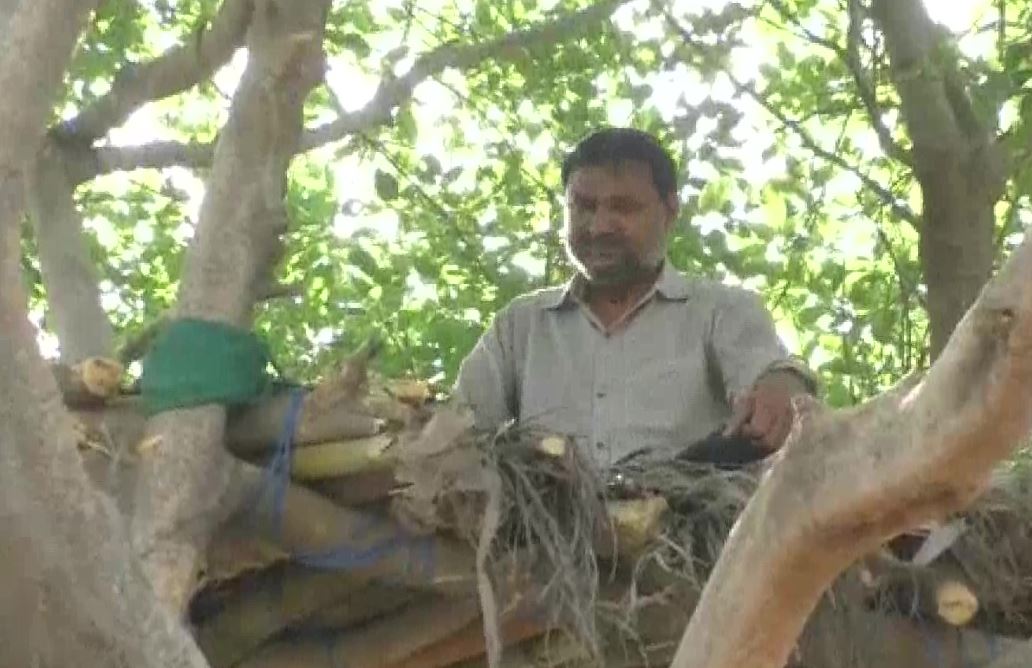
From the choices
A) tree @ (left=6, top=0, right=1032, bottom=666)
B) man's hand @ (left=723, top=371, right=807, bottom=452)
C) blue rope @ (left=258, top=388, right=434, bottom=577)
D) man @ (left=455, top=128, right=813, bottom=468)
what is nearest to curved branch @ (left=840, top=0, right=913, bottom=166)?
tree @ (left=6, top=0, right=1032, bottom=666)

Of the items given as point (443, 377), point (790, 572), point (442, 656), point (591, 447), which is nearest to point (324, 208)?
point (443, 377)

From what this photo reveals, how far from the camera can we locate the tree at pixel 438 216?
237 cm

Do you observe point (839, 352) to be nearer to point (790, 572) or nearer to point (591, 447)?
point (591, 447)

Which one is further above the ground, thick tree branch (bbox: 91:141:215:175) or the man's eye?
thick tree branch (bbox: 91:141:215:175)

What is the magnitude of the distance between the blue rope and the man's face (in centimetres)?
163

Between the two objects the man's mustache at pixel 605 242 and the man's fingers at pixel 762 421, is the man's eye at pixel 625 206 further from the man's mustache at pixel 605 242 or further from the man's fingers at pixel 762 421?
the man's fingers at pixel 762 421

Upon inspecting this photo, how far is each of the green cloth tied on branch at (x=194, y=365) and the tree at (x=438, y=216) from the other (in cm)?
2

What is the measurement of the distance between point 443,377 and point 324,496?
11.7ft

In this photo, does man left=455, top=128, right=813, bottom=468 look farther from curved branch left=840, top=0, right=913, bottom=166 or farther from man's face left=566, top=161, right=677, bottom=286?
curved branch left=840, top=0, right=913, bottom=166

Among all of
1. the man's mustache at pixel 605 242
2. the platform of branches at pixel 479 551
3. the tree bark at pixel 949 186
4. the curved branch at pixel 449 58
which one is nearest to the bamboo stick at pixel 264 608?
the platform of branches at pixel 479 551

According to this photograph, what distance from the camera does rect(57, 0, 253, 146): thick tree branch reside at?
3963mm

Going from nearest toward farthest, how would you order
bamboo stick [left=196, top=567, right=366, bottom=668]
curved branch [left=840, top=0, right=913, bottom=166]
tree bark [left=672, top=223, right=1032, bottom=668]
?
1. tree bark [left=672, top=223, right=1032, bottom=668]
2. bamboo stick [left=196, top=567, right=366, bottom=668]
3. curved branch [left=840, top=0, right=913, bottom=166]

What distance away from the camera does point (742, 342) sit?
14.8 ft

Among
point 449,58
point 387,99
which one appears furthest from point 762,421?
point 449,58
